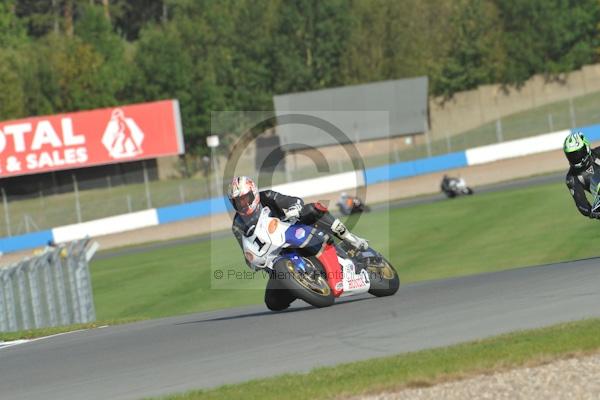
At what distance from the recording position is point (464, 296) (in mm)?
12281

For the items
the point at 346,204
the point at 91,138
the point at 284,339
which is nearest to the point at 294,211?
the point at 284,339

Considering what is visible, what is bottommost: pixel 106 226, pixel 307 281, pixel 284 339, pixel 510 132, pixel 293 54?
pixel 106 226

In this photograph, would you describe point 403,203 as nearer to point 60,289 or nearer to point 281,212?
point 60,289

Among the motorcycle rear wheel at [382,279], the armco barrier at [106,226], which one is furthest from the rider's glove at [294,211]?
the armco barrier at [106,226]

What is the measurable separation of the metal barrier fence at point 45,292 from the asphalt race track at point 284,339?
6445 mm

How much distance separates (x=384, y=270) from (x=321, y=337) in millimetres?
3072

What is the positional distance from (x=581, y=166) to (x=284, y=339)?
580 centimetres

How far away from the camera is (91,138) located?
179ft

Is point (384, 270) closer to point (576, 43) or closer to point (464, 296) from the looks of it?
point (464, 296)

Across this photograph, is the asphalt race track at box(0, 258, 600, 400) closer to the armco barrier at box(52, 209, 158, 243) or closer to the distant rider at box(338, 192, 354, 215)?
the distant rider at box(338, 192, 354, 215)

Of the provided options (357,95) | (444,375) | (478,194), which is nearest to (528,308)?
(444,375)

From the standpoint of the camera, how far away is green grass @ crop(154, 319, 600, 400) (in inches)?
322

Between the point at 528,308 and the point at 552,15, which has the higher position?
the point at 552,15

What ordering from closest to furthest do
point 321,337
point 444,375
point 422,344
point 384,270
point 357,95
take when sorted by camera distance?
point 444,375 → point 422,344 → point 321,337 → point 384,270 → point 357,95
